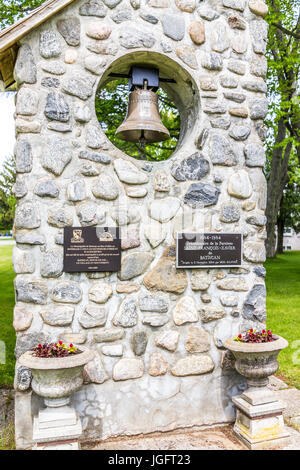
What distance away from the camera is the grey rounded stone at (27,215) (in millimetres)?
3258

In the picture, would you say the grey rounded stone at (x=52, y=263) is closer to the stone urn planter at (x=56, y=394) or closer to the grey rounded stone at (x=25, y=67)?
the stone urn planter at (x=56, y=394)

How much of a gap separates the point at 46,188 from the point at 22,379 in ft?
5.22

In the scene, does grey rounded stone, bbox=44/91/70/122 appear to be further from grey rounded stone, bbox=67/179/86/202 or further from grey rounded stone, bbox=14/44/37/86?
grey rounded stone, bbox=67/179/86/202

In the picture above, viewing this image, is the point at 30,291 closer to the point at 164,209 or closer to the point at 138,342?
the point at 138,342

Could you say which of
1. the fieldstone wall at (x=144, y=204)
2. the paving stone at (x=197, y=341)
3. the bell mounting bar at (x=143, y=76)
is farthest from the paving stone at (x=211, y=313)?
the bell mounting bar at (x=143, y=76)

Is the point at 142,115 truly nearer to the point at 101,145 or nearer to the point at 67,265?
the point at 101,145

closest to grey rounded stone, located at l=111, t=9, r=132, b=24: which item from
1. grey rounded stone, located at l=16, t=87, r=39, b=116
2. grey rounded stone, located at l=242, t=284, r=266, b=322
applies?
Answer: grey rounded stone, located at l=16, t=87, r=39, b=116

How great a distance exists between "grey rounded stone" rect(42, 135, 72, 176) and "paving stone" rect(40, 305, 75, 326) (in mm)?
1133

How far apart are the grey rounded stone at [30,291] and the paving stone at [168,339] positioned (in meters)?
1.09

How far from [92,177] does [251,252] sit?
1688 mm

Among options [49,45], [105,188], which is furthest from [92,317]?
[49,45]

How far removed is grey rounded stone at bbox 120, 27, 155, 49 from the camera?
137 inches

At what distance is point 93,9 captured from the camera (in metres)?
3.42
